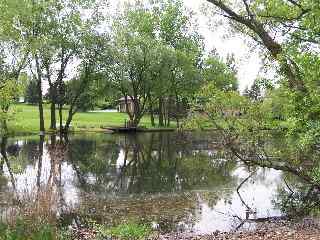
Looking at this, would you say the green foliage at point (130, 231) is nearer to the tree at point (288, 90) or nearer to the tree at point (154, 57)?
the tree at point (288, 90)

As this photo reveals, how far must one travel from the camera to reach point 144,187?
25.4 m

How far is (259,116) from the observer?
22.4 metres

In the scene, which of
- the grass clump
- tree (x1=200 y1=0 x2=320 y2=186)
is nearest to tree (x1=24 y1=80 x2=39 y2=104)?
tree (x1=200 y1=0 x2=320 y2=186)

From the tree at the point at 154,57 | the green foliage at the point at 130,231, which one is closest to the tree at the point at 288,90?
the green foliage at the point at 130,231

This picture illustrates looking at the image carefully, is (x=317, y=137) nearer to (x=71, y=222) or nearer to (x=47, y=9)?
(x=71, y=222)

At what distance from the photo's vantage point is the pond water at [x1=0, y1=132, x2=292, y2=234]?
1798 centimetres

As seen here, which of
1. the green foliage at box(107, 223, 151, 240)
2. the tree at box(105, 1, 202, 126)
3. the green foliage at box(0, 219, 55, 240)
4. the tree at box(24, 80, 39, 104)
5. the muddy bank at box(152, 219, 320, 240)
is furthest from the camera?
the tree at box(24, 80, 39, 104)

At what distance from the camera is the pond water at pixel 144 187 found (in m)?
18.0

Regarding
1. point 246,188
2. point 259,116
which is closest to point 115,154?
point 246,188

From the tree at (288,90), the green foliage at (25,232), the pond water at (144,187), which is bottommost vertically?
the pond water at (144,187)

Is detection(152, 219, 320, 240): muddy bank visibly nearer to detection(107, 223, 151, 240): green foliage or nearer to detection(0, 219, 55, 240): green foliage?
detection(107, 223, 151, 240): green foliage

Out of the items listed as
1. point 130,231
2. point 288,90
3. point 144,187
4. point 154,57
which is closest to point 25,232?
point 130,231

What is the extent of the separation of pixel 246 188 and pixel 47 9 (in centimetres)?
3972

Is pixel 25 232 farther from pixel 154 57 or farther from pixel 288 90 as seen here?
pixel 154 57
